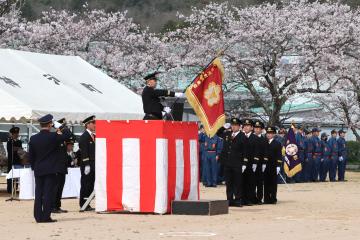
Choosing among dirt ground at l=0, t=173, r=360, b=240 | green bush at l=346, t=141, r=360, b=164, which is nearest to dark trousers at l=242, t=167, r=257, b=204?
dirt ground at l=0, t=173, r=360, b=240

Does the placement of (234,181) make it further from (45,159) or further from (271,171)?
(45,159)

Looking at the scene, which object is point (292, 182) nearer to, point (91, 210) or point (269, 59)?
point (269, 59)

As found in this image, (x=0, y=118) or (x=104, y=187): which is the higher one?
(x=0, y=118)

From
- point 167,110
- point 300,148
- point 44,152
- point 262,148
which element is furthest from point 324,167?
point 44,152

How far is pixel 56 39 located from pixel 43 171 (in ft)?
91.5

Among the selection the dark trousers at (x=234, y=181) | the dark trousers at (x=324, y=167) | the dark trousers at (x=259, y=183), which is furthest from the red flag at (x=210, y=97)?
the dark trousers at (x=324, y=167)

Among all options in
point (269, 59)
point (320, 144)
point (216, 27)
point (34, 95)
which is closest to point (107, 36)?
point (216, 27)

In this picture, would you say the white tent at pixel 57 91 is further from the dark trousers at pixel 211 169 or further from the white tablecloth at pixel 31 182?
the dark trousers at pixel 211 169

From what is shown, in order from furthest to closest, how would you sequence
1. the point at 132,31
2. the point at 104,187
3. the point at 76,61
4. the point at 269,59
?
the point at 132,31 → the point at 269,59 → the point at 76,61 → the point at 104,187

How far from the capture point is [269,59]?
133 ft

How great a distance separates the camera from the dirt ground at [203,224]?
45.8ft

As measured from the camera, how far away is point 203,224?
15727mm

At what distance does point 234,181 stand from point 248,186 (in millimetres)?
923

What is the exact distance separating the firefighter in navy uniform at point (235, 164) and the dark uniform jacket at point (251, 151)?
0.40 metres
